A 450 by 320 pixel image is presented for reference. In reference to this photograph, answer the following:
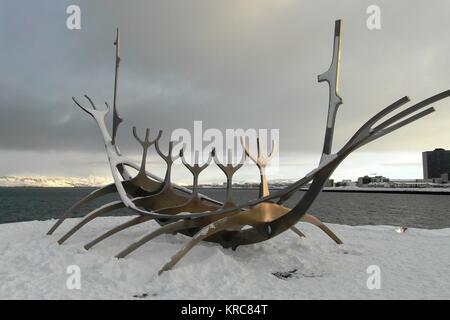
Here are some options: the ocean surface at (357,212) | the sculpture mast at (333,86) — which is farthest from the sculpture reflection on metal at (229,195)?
the ocean surface at (357,212)

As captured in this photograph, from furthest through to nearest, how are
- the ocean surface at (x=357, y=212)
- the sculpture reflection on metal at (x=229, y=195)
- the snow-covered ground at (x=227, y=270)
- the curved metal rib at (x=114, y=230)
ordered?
the ocean surface at (x=357, y=212)
the curved metal rib at (x=114, y=230)
the sculpture reflection on metal at (x=229, y=195)
the snow-covered ground at (x=227, y=270)

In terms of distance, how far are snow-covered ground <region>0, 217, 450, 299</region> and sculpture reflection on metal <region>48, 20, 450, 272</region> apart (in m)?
0.61

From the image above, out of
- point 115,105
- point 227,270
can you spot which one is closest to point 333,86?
point 227,270

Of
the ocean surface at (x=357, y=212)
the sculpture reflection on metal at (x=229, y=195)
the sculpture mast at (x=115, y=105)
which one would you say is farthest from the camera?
the ocean surface at (x=357, y=212)

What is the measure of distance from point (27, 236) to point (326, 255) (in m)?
11.8

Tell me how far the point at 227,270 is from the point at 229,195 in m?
2.48

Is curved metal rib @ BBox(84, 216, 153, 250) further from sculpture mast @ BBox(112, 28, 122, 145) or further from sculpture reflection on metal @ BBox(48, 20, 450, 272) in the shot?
sculpture mast @ BBox(112, 28, 122, 145)


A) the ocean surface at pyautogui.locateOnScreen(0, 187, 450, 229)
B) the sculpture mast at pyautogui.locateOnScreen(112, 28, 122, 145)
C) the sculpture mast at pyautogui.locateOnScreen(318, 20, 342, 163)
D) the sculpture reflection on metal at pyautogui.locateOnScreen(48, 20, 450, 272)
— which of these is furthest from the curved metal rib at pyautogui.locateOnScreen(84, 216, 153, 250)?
the ocean surface at pyautogui.locateOnScreen(0, 187, 450, 229)

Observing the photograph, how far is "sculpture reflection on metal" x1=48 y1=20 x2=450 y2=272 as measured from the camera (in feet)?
29.6

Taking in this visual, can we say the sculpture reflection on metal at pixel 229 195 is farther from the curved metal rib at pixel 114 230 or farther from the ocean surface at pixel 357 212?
the ocean surface at pixel 357 212

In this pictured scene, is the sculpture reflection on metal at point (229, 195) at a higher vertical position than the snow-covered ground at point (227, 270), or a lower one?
higher

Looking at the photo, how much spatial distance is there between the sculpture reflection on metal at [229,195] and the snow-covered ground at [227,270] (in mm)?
607

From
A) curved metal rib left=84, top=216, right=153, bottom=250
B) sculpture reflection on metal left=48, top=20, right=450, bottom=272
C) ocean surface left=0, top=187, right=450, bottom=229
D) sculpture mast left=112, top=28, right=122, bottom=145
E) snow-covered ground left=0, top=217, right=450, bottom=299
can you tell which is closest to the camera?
snow-covered ground left=0, top=217, right=450, bottom=299

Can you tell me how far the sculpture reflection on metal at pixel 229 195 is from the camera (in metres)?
9.03
